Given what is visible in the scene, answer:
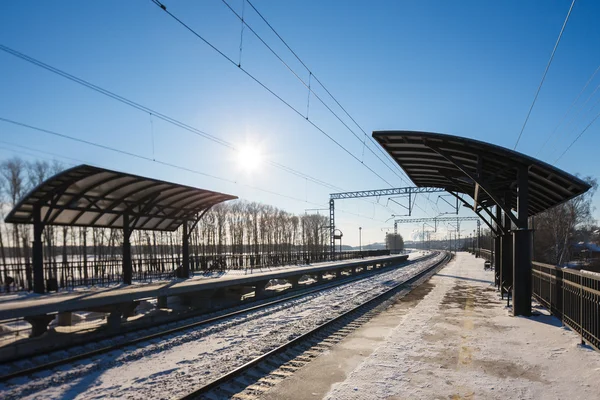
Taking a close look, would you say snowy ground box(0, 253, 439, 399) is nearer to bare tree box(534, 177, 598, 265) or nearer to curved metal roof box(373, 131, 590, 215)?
curved metal roof box(373, 131, 590, 215)

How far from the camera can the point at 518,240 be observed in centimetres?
1030

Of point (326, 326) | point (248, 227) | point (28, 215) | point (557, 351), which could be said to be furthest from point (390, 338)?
point (248, 227)

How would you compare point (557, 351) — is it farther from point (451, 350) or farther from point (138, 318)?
point (138, 318)

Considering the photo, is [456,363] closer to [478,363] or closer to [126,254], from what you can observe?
[478,363]

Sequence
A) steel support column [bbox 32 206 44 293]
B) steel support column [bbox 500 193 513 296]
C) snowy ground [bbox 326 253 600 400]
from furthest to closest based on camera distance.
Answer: steel support column [bbox 32 206 44 293]
steel support column [bbox 500 193 513 296]
snowy ground [bbox 326 253 600 400]

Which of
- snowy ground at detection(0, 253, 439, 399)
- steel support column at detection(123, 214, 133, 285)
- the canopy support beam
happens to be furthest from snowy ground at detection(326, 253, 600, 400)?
the canopy support beam

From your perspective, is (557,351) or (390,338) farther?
(390,338)

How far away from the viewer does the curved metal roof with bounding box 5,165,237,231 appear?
1408 centimetres

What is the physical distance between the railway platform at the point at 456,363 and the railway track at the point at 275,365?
31 cm

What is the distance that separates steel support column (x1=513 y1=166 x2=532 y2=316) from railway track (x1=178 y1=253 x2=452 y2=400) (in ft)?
13.9

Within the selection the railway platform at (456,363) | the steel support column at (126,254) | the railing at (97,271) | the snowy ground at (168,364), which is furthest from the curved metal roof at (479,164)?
the railing at (97,271)

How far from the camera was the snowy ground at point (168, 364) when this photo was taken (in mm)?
5938

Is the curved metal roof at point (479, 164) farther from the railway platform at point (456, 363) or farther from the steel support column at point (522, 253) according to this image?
the railway platform at point (456, 363)

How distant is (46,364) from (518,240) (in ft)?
37.8
